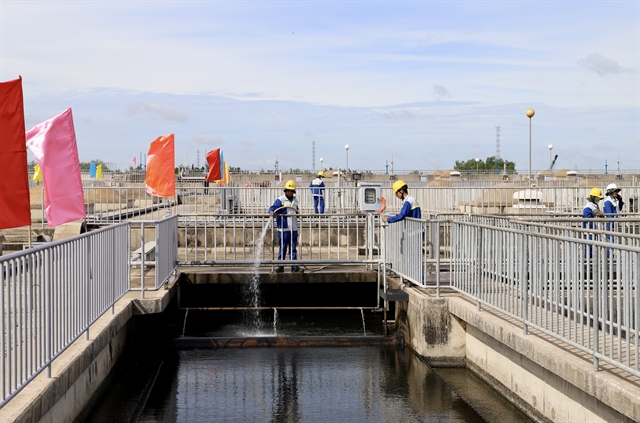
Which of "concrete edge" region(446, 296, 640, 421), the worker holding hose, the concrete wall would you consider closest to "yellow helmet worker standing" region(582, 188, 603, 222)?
the concrete wall

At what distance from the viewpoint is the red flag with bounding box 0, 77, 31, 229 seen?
6.99 meters

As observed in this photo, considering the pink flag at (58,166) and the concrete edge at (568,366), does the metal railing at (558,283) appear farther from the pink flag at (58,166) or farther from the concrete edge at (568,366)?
the pink flag at (58,166)

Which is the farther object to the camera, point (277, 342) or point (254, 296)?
point (254, 296)

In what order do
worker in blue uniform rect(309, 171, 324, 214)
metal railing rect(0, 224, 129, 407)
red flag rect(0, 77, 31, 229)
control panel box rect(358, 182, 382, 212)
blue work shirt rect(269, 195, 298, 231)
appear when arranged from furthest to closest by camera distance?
worker in blue uniform rect(309, 171, 324, 214) < control panel box rect(358, 182, 382, 212) < blue work shirt rect(269, 195, 298, 231) < red flag rect(0, 77, 31, 229) < metal railing rect(0, 224, 129, 407)

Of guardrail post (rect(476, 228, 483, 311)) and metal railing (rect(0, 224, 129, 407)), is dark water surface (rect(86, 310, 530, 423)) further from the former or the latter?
metal railing (rect(0, 224, 129, 407))

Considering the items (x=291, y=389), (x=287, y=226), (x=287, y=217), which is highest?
(x=287, y=217)

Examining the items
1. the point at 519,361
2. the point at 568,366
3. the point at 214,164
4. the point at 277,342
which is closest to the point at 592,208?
the point at 519,361

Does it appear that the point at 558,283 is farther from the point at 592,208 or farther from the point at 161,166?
the point at 161,166

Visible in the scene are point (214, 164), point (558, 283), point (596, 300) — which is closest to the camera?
point (596, 300)

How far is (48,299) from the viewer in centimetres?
667

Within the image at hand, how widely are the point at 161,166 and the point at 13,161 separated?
376 inches

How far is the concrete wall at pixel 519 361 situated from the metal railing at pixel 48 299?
475cm

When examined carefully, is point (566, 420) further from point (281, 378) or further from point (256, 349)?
point (256, 349)

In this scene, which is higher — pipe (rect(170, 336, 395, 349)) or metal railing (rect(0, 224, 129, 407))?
metal railing (rect(0, 224, 129, 407))
